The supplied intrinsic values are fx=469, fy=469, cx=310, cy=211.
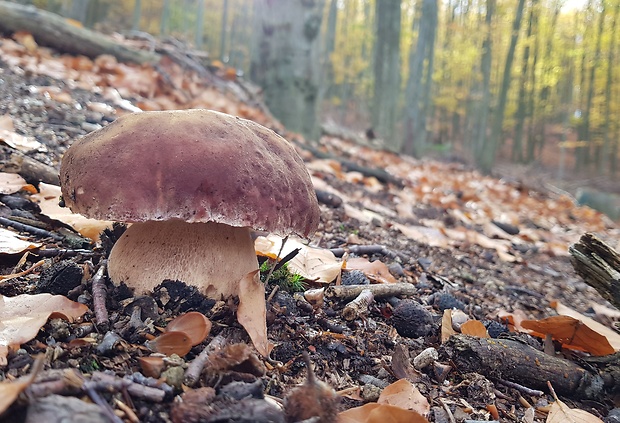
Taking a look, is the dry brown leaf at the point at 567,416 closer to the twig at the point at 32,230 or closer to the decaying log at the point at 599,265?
the decaying log at the point at 599,265

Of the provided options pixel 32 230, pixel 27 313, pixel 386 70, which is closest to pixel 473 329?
pixel 27 313

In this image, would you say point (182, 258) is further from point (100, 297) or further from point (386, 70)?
point (386, 70)

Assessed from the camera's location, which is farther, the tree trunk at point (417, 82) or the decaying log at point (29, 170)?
the tree trunk at point (417, 82)

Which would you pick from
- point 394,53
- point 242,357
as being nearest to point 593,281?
point 242,357

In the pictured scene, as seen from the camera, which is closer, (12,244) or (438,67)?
(12,244)

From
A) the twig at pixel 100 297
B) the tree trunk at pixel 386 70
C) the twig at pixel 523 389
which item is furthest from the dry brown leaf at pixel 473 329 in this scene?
the tree trunk at pixel 386 70

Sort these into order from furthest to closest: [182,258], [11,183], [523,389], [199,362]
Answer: [11,183] → [523,389] → [182,258] → [199,362]

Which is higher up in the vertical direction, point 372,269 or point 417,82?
point 417,82

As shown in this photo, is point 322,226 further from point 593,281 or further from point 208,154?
point 208,154
